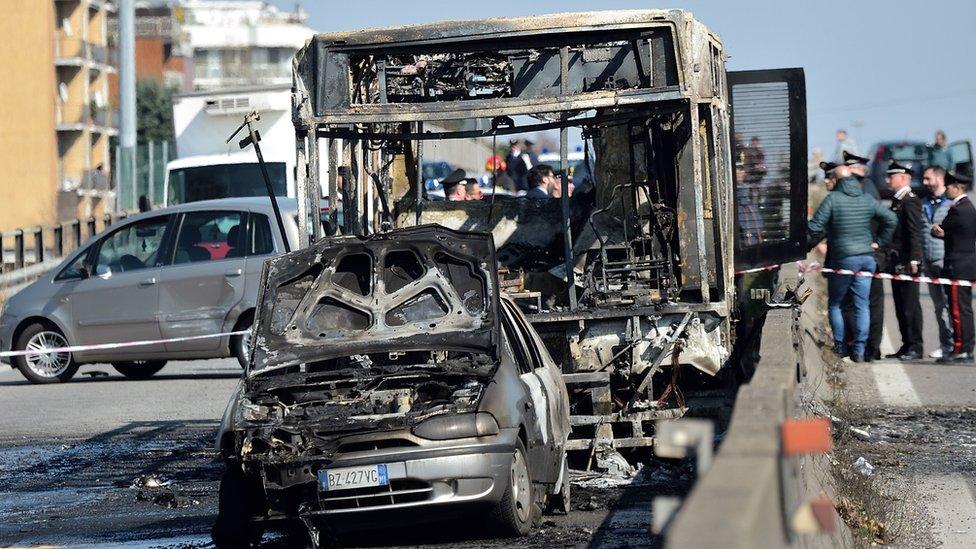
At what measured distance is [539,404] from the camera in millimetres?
8688

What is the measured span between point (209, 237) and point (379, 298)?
8.25 metres

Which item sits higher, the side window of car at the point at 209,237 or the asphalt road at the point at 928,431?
the side window of car at the point at 209,237

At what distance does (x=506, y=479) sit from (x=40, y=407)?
8831mm

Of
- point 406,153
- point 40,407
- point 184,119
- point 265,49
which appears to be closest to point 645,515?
point 406,153

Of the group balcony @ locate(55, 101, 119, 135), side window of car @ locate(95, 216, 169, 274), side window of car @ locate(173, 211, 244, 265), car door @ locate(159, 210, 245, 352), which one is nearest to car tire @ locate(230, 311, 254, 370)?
car door @ locate(159, 210, 245, 352)

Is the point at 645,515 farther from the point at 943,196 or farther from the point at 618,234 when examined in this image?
the point at 943,196

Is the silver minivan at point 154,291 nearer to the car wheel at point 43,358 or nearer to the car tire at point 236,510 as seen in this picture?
the car wheel at point 43,358

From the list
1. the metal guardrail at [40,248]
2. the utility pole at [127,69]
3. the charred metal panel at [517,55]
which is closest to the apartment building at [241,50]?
the utility pole at [127,69]

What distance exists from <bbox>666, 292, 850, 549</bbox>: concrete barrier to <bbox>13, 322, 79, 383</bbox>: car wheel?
491 inches

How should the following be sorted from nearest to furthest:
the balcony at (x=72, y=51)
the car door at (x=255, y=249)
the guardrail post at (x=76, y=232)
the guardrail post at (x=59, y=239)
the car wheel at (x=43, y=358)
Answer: the car door at (x=255, y=249) < the car wheel at (x=43, y=358) < the guardrail post at (x=59, y=239) < the guardrail post at (x=76, y=232) < the balcony at (x=72, y=51)

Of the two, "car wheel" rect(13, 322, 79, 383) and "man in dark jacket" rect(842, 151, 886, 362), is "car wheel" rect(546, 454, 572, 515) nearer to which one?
"man in dark jacket" rect(842, 151, 886, 362)

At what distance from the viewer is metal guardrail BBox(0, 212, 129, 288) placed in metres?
25.2

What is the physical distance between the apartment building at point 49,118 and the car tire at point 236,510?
171ft

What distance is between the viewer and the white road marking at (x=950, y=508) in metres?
8.28
